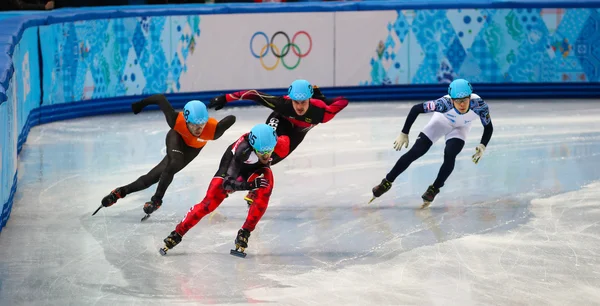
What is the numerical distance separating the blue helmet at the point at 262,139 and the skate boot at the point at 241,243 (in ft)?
2.05

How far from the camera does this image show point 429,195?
9445 mm

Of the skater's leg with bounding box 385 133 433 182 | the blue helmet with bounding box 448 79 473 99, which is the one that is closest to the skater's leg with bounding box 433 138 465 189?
the skater's leg with bounding box 385 133 433 182

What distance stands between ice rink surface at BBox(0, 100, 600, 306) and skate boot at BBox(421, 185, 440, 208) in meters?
0.13

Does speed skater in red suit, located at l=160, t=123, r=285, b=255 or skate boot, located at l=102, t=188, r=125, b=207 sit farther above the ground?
speed skater in red suit, located at l=160, t=123, r=285, b=255

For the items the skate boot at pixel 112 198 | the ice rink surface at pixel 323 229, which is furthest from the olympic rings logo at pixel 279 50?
the skate boot at pixel 112 198

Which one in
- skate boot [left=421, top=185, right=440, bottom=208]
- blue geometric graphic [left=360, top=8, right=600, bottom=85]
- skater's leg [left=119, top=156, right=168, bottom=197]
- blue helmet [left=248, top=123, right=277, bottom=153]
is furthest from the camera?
blue geometric graphic [left=360, top=8, right=600, bottom=85]

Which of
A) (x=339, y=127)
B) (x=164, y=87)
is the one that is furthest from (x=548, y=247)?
(x=164, y=87)

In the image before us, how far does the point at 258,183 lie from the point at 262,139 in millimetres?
318

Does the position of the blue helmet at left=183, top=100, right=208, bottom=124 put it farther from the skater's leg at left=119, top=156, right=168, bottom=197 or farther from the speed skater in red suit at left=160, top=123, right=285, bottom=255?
the skater's leg at left=119, top=156, right=168, bottom=197

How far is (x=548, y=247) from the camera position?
8.05 metres

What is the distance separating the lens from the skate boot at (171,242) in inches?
307

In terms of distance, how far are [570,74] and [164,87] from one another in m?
6.00

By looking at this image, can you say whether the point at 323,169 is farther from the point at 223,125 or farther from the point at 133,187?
the point at 133,187

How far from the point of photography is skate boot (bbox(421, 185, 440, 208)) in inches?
372
